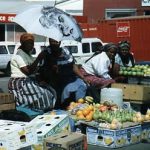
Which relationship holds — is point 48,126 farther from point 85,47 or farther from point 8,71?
point 85,47

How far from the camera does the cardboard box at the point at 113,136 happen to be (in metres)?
7.29

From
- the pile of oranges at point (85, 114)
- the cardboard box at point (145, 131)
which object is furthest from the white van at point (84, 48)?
the cardboard box at point (145, 131)

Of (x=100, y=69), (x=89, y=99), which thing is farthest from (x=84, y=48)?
(x=89, y=99)

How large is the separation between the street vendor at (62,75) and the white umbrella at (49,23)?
65 cm

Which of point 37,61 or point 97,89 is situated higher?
point 37,61

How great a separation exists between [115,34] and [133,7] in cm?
1168

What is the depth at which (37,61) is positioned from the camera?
8.82 metres

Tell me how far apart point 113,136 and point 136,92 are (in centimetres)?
252

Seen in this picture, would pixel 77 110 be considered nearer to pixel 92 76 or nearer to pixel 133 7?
pixel 92 76

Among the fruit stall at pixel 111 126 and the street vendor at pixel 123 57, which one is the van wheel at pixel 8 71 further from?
the fruit stall at pixel 111 126

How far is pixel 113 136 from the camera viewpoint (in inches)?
287

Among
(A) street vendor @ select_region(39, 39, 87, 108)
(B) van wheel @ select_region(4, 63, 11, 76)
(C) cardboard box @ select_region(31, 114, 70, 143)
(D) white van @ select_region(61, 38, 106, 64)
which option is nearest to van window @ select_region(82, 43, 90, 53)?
(D) white van @ select_region(61, 38, 106, 64)

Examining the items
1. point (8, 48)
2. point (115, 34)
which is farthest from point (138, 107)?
point (115, 34)

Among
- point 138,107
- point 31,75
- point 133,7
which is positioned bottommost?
point 138,107
